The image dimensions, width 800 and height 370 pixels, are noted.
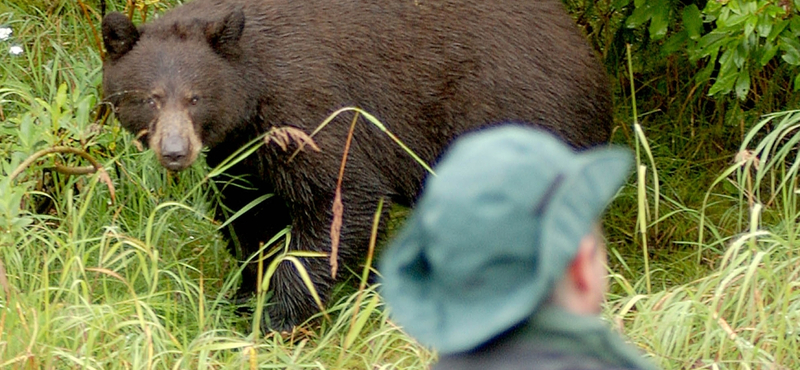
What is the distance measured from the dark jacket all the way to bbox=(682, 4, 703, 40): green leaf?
385 cm

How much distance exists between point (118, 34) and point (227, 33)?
454 mm

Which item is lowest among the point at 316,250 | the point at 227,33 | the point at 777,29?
the point at 316,250

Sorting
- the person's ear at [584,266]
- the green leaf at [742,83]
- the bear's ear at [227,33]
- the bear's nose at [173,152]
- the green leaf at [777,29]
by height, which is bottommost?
the green leaf at [742,83]

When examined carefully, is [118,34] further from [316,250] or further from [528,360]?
[528,360]

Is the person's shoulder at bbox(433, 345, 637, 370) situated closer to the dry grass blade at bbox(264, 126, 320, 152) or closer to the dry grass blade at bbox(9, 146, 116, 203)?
the dry grass blade at bbox(264, 126, 320, 152)

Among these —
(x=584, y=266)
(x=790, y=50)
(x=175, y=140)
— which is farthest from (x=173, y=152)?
(x=584, y=266)

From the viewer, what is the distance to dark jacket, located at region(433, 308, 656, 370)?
1.44 meters

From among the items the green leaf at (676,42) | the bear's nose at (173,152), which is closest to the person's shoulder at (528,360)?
the bear's nose at (173,152)

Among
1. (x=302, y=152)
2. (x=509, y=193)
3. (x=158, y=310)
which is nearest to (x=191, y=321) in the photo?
(x=158, y=310)

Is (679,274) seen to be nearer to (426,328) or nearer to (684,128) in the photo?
(684,128)

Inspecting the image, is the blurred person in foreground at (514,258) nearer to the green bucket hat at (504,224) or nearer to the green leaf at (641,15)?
the green bucket hat at (504,224)

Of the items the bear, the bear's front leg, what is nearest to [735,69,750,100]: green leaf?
the bear

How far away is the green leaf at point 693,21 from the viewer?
5.11 metres

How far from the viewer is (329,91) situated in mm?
5055
